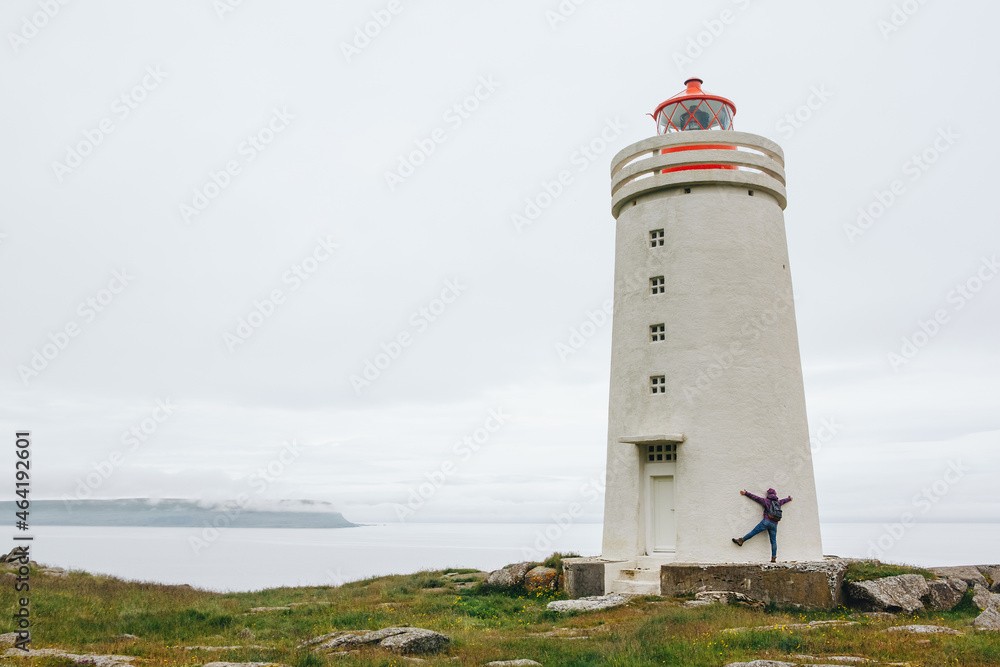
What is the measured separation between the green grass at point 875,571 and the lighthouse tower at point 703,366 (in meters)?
1.46

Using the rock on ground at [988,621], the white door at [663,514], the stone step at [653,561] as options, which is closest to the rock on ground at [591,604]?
the stone step at [653,561]

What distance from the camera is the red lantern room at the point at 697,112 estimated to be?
73.1ft

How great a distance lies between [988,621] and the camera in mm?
15109

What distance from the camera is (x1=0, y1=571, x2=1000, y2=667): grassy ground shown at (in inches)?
440

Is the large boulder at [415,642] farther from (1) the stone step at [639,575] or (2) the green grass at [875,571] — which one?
(2) the green grass at [875,571]

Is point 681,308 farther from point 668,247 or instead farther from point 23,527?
point 23,527

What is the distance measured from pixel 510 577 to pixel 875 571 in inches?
348

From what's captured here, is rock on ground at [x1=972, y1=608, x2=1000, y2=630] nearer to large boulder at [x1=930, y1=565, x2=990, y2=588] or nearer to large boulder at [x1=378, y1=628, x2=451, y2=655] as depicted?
large boulder at [x1=930, y1=565, x2=990, y2=588]

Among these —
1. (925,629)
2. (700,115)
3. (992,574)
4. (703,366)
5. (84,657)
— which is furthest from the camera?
(700,115)

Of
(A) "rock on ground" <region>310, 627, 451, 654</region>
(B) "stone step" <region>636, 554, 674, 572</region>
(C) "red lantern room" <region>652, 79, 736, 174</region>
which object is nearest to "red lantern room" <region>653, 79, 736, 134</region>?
(C) "red lantern room" <region>652, 79, 736, 174</region>

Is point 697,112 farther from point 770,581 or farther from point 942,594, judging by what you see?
point 942,594

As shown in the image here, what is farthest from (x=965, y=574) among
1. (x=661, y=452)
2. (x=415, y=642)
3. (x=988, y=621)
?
(x=415, y=642)

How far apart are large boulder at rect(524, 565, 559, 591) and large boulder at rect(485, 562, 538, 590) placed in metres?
0.27

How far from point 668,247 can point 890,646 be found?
38.4ft
